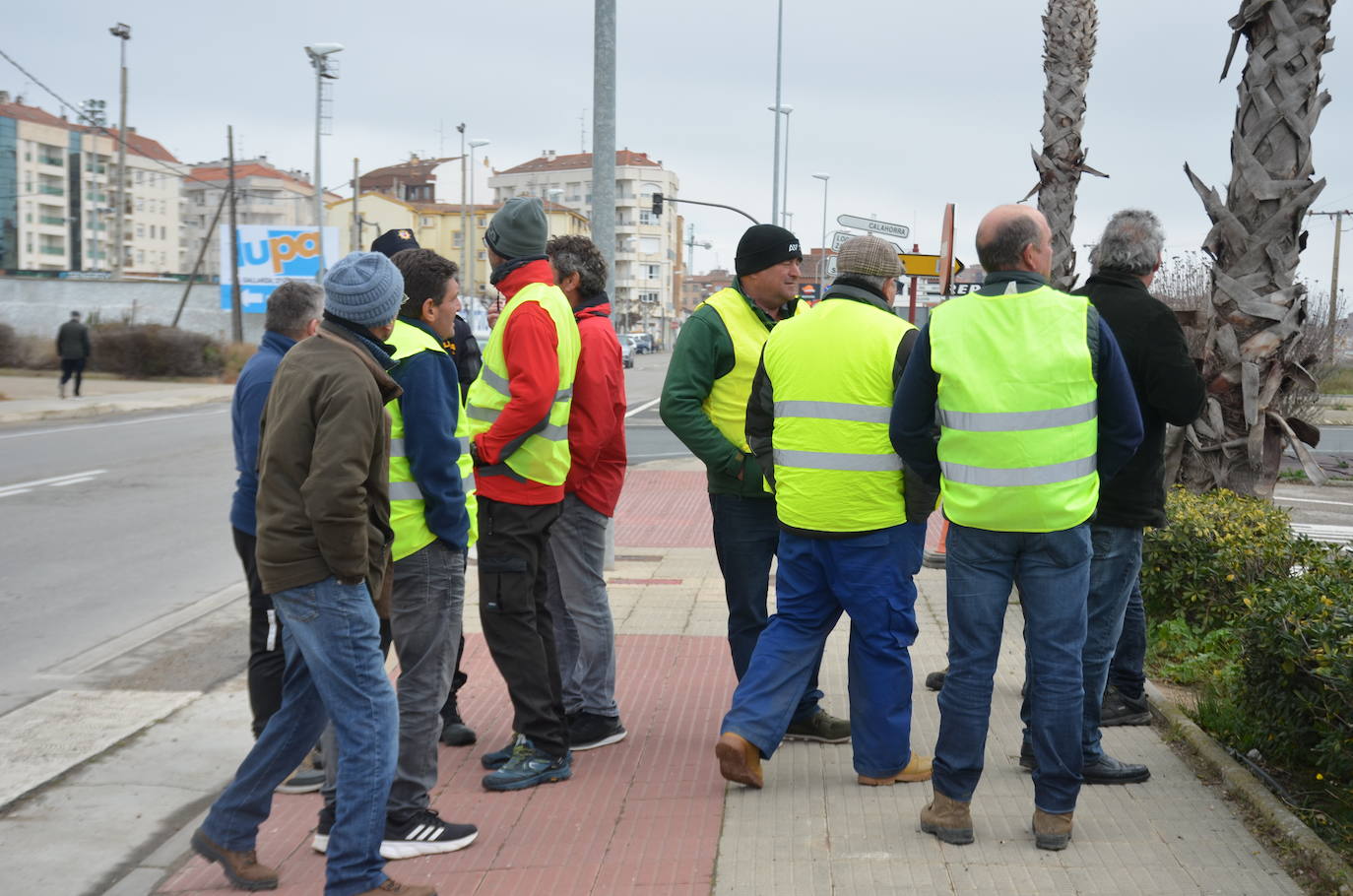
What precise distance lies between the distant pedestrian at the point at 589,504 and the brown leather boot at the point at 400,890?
1.56 metres

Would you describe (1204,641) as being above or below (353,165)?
below

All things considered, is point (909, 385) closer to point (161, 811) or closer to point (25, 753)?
point (161, 811)

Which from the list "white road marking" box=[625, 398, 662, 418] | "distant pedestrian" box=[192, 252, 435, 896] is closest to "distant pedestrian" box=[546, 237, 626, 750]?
"distant pedestrian" box=[192, 252, 435, 896]

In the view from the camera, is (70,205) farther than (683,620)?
Yes

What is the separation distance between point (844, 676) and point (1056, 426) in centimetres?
282

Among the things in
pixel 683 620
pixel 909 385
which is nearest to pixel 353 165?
pixel 683 620

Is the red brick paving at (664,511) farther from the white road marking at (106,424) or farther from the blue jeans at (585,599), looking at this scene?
the white road marking at (106,424)

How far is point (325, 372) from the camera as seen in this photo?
358 cm

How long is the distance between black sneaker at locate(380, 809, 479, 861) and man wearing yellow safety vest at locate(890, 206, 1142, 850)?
4.97 ft

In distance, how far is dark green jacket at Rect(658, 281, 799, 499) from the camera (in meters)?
4.99

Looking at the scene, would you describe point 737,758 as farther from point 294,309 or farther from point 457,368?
point 294,309

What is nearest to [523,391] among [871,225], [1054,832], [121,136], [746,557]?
[746,557]

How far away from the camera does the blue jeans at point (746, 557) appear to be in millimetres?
5145

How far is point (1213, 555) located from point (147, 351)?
123ft
